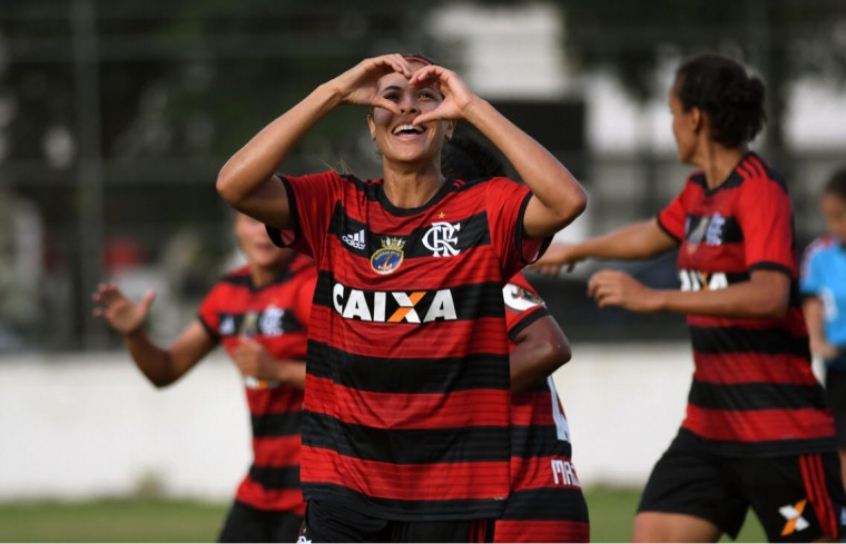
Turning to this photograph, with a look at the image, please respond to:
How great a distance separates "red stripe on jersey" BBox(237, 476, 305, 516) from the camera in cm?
576

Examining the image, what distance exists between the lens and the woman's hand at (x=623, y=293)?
468 cm

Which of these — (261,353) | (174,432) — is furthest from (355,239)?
(174,432)

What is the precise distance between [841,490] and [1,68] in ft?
29.8

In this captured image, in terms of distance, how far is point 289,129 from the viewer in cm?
393

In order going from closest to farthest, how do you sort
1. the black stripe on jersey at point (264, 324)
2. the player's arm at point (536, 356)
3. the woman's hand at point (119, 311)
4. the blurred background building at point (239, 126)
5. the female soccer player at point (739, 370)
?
the player's arm at point (536, 356), the female soccer player at point (739, 370), the woman's hand at point (119, 311), the black stripe on jersey at point (264, 324), the blurred background building at point (239, 126)

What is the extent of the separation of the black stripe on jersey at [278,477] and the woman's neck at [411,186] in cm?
201

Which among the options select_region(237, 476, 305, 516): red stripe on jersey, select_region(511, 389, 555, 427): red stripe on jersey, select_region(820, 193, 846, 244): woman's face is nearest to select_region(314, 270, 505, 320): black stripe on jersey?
select_region(511, 389, 555, 427): red stripe on jersey

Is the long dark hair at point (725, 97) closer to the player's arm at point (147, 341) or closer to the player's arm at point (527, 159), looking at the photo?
the player's arm at point (527, 159)

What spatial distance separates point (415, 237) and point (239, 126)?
7936mm

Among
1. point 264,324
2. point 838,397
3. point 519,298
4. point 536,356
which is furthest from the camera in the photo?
point 838,397

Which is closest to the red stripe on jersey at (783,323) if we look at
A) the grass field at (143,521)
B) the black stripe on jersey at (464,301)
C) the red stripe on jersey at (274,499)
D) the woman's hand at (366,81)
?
the black stripe on jersey at (464,301)

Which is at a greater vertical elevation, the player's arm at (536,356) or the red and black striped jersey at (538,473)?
the player's arm at (536,356)

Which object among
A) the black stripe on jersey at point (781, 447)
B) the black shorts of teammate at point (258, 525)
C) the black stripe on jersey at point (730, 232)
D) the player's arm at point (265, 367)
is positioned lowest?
the black shorts of teammate at point (258, 525)

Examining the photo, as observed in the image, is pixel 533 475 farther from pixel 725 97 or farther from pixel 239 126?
pixel 239 126
